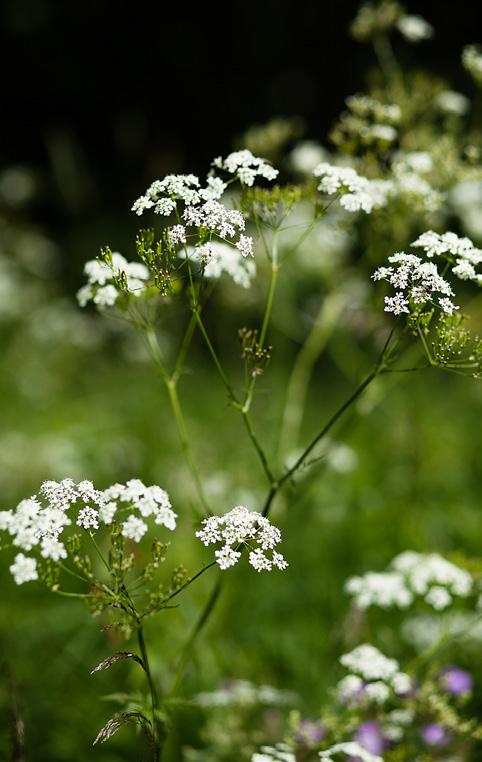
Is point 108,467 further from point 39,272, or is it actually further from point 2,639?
point 39,272

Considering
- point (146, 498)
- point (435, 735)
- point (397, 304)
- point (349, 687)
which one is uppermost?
point (397, 304)

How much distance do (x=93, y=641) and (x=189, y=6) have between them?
30.4 feet

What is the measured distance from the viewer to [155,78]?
11.0m

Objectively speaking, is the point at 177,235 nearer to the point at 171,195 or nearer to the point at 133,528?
the point at 171,195

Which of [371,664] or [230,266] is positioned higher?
[230,266]

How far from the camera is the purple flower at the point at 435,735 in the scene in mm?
2852

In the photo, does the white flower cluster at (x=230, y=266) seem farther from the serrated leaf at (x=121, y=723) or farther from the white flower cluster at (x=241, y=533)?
the serrated leaf at (x=121, y=723)

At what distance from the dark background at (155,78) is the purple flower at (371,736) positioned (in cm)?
696

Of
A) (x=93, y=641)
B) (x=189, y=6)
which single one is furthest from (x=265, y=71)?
(x=93, y=641)

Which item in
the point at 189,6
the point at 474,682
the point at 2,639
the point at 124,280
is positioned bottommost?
the point at 474,682

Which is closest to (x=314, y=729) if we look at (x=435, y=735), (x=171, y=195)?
(x=435, y=735)

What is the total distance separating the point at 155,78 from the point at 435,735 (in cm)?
1019

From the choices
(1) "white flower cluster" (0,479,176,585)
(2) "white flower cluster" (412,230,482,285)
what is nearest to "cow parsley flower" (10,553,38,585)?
(1) "white flower cluster" (0,479,176,585)

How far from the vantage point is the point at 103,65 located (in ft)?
36.9
